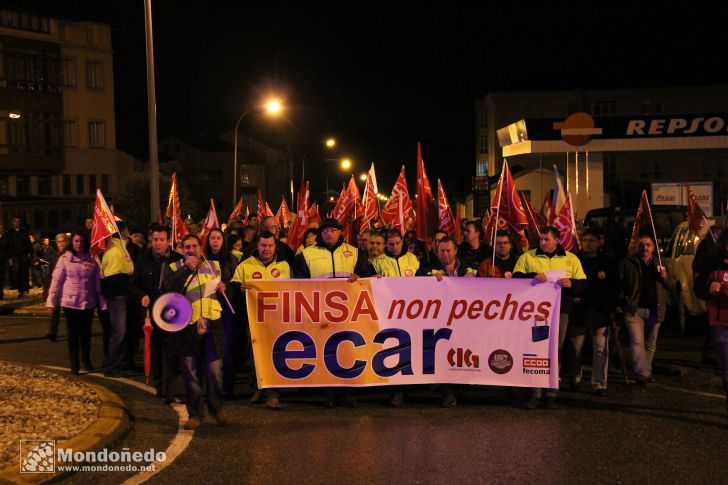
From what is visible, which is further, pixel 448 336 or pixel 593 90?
pixel 593 90

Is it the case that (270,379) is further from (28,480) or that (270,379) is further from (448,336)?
(28,480)

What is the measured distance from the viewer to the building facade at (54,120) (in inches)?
1806

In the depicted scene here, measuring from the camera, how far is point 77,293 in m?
11.4

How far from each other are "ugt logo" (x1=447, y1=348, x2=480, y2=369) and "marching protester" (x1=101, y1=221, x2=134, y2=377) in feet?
14.0

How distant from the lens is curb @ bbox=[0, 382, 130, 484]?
255 inches

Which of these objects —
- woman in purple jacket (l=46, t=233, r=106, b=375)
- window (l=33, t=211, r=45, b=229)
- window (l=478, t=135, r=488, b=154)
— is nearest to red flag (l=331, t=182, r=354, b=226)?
woman in purple jacket (l=46, t=233, r=106, b=375)

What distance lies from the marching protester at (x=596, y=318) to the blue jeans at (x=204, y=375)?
12.2 feet

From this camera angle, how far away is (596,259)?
10.2m

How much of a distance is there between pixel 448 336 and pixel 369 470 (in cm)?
270

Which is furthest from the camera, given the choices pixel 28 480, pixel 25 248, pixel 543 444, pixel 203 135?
pixel 203 135

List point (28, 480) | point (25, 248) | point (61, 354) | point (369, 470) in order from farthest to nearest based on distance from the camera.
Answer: point (25, 248) < point (61, 354) < point (369, 470) < point (28, 480)

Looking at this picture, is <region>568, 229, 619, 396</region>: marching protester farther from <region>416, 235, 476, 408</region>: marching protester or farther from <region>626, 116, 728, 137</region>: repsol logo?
<region>626, 116, 728, 137</region>: repsol logo

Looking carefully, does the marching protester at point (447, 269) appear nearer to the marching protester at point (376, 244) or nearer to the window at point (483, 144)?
the marching protester at point (376, 244)

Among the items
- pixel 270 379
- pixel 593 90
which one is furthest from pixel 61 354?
pixel 593 90
